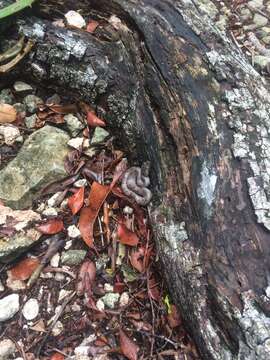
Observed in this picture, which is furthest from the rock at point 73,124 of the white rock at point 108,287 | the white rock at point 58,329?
the white rock at point 58,329

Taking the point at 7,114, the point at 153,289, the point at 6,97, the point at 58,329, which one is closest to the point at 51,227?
the point at 58,329

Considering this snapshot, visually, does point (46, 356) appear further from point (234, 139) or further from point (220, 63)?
point (220, 63)

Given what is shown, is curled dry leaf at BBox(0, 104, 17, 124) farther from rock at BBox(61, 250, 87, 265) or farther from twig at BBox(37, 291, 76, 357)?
twig at BBox(37, 291, 76, 357)

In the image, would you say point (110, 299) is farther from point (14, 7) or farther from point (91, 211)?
point (14, 7)

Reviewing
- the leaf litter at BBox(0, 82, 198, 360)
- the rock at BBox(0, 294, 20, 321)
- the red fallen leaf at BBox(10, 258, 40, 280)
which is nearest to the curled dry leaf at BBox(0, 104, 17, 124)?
the leaf litter at BBox(0, 82, 198, 360)

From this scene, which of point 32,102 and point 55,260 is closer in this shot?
point 55,260

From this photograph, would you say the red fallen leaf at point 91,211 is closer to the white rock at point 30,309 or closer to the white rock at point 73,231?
the white rock at point 73,231

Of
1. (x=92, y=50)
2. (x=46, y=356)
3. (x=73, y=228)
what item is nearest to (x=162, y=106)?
(x=92, y=50)
